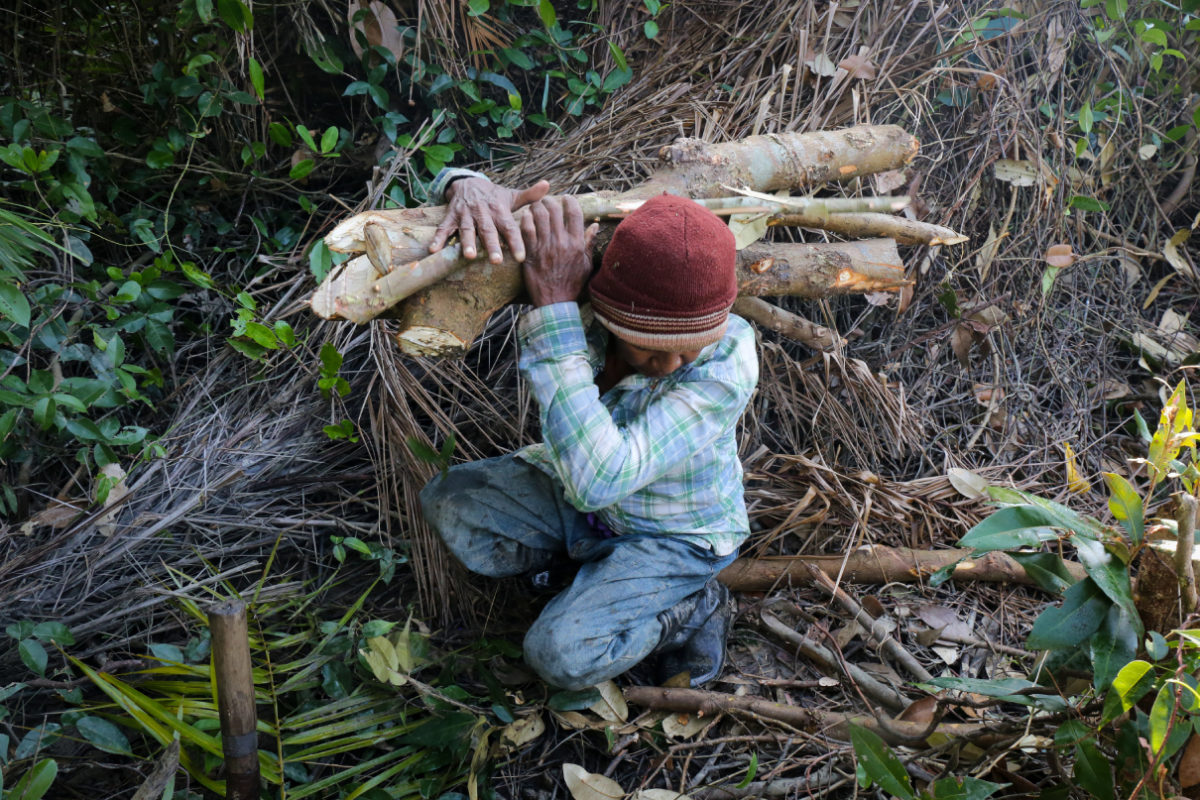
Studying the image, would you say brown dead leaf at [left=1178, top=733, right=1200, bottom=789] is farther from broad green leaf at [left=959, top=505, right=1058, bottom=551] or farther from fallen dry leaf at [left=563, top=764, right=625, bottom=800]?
fallen dry leaf at [left=563, top=764, right=625, bottom=800]

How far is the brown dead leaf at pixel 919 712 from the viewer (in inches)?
73.0

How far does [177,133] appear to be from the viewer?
2545mm

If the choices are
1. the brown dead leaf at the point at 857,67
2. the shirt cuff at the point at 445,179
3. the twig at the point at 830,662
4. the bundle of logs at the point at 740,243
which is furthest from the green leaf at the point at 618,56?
the twig at the point at 830,662

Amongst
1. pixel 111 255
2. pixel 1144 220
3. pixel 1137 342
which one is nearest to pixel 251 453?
pixel 111 255

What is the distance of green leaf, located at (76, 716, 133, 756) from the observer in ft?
5.69

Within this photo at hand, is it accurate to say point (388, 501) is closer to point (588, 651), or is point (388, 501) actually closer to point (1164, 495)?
point (588, 651)

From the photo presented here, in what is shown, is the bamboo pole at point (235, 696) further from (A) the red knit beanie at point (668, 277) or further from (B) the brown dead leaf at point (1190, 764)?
(B) the brown dead leaf at point (1190, 764)

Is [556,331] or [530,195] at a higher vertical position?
[530,195]

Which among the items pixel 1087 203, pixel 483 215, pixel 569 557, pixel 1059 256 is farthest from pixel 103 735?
pixel 1087 203

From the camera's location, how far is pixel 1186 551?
147 centimetres

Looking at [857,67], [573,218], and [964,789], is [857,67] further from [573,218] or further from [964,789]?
[964,789]

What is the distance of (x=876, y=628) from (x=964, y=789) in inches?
27.1

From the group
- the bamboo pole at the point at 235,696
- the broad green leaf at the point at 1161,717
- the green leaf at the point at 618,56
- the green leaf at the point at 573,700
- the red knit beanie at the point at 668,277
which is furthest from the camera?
the green leaf at the point at 618,56

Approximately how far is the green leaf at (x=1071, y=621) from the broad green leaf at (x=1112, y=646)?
0.01 metres
